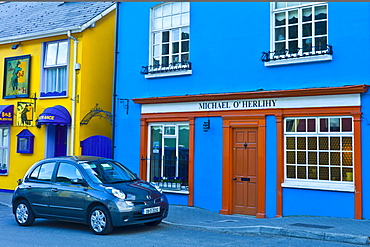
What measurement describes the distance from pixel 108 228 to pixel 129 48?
7013 mm

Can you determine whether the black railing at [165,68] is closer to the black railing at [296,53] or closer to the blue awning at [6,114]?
the black railing at [296,53]

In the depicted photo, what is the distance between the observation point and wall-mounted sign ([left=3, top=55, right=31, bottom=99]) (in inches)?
672

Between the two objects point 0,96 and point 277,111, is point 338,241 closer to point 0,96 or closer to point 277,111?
point 277,111

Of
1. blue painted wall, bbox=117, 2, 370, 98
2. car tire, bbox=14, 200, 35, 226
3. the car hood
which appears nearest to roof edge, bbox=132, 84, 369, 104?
blue painted wall, bbox=117, 2, 370, 98

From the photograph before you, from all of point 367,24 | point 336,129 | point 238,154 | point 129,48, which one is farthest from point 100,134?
point 367,24

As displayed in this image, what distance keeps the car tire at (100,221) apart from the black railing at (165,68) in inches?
213

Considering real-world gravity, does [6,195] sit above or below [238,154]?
below

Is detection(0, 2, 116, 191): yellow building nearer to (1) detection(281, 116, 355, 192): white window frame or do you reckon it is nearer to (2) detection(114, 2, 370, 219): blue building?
(2) detection(114, 2, 370, 219): blue building

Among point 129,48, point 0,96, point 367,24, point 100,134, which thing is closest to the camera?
point 367,24

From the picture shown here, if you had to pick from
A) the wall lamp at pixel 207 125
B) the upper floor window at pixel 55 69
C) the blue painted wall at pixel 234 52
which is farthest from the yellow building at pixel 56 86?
the wall lamp at pixel 207 125

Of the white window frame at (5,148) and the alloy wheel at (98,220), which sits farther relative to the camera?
the white window frame at (5,148)

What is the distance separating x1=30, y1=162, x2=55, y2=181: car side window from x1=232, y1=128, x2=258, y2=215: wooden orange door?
15.4 feet

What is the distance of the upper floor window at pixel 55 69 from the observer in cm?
1620

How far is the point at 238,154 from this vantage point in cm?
1219
